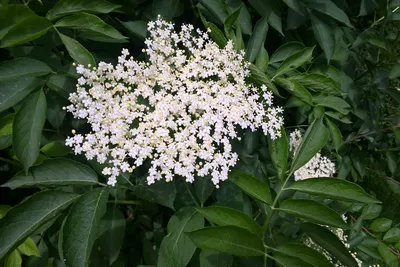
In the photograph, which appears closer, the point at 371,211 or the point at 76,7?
the point at 76,7

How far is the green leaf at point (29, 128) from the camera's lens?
1.10 meters

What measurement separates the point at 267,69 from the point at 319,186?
1.77 feet

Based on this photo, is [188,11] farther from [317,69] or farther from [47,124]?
[47,124]

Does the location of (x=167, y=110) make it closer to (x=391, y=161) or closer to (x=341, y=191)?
(x=341, y=191)

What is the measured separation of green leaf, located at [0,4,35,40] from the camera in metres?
1.14

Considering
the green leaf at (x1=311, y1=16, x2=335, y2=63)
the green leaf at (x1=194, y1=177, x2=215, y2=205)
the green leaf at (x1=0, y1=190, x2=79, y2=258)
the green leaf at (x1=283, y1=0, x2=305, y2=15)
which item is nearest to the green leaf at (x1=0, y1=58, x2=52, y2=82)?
the green leaf at (x1=0, y1=190, x2=79, y2=258)

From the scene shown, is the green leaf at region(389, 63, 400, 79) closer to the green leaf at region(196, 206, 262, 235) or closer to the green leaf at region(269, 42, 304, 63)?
the green leaf at region(269, 42, 304, 63)

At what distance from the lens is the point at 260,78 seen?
1283 mm

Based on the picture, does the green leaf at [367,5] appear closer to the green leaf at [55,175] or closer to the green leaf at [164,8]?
the green leaf at [164,8]

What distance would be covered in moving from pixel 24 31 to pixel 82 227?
58cm

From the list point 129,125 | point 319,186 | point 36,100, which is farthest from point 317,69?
point 36,100

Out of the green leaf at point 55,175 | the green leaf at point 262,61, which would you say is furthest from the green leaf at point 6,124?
the green leaf at point 262,61

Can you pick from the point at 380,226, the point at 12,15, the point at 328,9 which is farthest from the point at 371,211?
the point at 12,15

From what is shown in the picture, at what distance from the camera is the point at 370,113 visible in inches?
84.7
